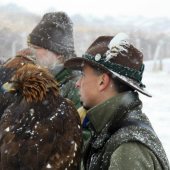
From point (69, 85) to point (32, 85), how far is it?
0.98 metres

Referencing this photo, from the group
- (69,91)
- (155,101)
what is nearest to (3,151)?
(69,91)

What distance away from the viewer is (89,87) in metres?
2.25

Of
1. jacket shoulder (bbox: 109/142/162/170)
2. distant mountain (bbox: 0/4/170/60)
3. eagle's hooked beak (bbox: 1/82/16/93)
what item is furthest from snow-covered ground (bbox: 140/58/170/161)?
jacket shoulder (bbox: 109/142/162/170)

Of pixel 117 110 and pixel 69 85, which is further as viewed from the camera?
pixel 69 85

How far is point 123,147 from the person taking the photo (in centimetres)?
171

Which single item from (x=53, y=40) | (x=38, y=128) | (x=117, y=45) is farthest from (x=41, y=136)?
(x=53, y=40)

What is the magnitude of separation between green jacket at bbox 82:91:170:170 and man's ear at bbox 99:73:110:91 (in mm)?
155

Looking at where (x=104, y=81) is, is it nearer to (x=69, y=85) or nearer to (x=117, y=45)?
(x=117, y=45)

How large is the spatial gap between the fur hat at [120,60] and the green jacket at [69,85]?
4.26ft

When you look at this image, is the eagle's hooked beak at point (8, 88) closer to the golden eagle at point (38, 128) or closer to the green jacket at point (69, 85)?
the golden eagle at point (38, 128)

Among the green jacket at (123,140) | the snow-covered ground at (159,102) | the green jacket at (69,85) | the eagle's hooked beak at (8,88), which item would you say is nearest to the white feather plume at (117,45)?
the green jacket at (123,140)

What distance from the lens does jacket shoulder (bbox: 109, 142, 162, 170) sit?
1.65m

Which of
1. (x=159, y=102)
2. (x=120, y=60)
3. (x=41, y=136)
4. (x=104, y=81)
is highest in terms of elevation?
(x=120, y=60)

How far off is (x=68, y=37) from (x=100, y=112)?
7.57 ft
